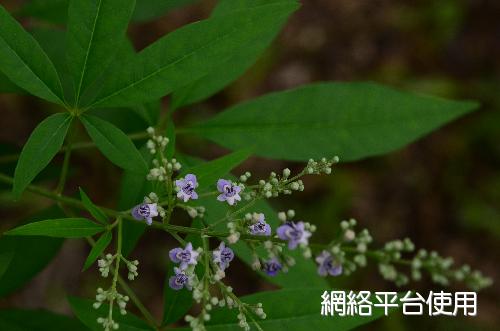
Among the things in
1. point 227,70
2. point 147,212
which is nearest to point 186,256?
point 147,212

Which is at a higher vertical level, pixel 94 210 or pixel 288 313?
pixel 94 210

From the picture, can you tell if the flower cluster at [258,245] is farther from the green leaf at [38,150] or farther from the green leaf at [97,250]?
the green leaf at [38,150]

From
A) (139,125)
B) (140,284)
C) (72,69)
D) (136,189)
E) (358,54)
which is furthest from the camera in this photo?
(358,54)


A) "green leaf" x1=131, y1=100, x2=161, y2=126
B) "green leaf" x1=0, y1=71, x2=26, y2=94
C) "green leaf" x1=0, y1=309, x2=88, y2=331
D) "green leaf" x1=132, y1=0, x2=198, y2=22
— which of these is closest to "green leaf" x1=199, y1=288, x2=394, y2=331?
"green leaf" x1=0, y1=309, x2=88, y2=331

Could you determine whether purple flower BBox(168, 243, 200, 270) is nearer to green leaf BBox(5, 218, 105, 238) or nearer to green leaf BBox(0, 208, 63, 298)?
green leaf BBox(5, 218, 105, 238)

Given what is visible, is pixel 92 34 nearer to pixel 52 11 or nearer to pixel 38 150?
pixel 38 150

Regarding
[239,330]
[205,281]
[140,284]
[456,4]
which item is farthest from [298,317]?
[456,4]

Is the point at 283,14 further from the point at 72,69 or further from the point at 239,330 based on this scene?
the point at 239,330
